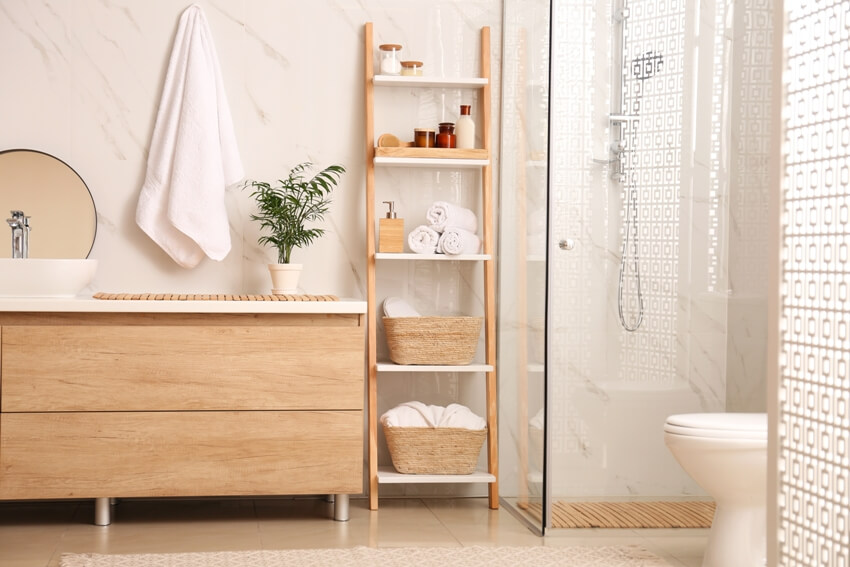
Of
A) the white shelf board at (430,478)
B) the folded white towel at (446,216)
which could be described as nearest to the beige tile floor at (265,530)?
the white shelf board at (430,478)

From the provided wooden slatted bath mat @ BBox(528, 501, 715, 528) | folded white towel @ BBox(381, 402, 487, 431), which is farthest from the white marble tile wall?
wooden slatted bath mat @ BBox(528, 501, 715, 528)

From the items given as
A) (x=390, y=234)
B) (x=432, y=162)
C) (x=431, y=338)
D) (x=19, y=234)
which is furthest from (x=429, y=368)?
(x=19, y=234)

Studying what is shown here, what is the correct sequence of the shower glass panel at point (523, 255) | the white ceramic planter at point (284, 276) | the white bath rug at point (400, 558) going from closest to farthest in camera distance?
1. the white bath rug at point (400, 558)
2. the shower glass panel at point (523, 255)
3. the white ceramic planter at point (284, 276)

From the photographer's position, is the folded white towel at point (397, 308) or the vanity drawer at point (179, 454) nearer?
the vanity drawer at point (179, 454)

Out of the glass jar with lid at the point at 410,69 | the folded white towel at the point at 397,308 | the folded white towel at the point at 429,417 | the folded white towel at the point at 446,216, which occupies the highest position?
the glass jar with lid at the point at 410,69

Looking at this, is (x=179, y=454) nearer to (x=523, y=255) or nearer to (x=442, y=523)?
(x=442, y=523)

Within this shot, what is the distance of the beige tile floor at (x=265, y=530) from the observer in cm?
288

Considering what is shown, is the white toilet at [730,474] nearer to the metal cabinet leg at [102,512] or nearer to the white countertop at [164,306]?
the white countertop at [164,306]

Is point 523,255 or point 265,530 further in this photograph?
point 523,255

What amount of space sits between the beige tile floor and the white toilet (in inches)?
7.6

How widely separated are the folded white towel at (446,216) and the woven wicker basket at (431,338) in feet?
1.13

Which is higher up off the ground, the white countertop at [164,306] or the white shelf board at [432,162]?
the white shelf board at [432,162]

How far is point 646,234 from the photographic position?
119 inches

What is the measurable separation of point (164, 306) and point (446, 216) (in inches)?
41.2
